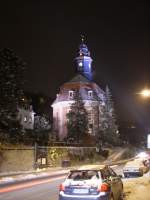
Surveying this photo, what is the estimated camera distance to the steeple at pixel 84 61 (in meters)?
108

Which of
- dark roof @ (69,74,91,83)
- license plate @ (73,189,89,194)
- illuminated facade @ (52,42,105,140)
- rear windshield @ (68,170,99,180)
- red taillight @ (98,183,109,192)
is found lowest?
license plate @ (73,189,89,194)

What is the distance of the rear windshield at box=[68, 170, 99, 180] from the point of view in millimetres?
14909

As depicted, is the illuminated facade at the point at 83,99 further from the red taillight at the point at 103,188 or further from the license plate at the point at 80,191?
the red taillight at the point at 103,188

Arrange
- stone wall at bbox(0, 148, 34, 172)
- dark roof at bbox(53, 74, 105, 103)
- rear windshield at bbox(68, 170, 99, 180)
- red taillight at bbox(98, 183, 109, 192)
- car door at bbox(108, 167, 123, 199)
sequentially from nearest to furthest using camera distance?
red taillight at bbox(98, 183, 109, 192)
rear windshield at bbox(68, 170, 99, 180)
car door at bbox(108, 167, 123, 199)
stone wall at bbox(0, 148, 34, 172)
dark roof at bbox(53, 74, 105, 103)

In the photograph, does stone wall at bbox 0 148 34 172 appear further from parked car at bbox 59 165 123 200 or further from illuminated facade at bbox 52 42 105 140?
illuminated facade at bbox 52 42 105 140

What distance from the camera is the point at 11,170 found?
131 feet

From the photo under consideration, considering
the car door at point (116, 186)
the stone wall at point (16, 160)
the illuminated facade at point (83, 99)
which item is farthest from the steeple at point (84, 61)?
the car door at point (116, 186)

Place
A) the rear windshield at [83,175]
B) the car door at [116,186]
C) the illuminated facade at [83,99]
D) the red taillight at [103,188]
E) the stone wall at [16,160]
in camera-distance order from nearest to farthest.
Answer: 1. the red taillight at [103,188]
2. the rear windshield at [83,175]
3. the car door at [116,186]
4. the stone wall at [16,160]
5. the illuminated facade at [83,99]

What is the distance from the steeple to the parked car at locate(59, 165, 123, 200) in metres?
91.9

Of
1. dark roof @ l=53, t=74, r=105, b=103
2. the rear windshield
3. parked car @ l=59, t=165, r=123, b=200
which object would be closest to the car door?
parked car @ l=59, t=165, r=123, b=200

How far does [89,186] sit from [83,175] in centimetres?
77

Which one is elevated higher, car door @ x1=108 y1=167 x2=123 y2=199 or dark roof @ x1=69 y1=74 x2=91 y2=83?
dark roof @ x1=69 y1=74 x2=91 y2=83

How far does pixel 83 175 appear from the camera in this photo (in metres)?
15.2

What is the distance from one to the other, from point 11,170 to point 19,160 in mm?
1741
